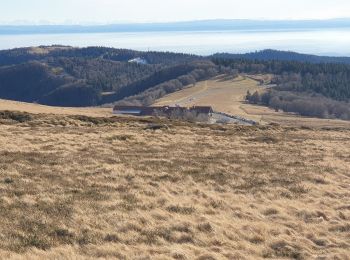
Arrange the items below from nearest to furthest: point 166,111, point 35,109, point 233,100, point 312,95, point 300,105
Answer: point 35,109 → point 166,111 → point 300,105 → point 233,100 → point 312,95

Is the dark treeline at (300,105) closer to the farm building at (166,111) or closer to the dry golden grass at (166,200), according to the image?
the farm building at (166,111)

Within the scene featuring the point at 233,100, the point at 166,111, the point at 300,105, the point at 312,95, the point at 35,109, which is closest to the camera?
the point at 35,109

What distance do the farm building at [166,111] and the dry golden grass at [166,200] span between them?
2324 inches

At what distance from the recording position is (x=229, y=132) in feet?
131

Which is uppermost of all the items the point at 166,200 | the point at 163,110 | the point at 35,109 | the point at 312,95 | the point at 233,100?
the point at 166,200

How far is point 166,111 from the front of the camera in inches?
3674

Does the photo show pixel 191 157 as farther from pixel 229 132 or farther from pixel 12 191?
pixel 229 132

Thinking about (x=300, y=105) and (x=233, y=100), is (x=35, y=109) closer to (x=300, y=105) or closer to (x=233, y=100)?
(x=300, y=105)

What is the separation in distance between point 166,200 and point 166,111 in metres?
76.7

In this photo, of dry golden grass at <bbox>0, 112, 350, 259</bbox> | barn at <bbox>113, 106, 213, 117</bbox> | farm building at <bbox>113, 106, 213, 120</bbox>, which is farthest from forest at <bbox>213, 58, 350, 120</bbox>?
dry golden grass at <bbox>0, 112, 350, 259</bbox>

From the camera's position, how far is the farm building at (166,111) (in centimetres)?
9032

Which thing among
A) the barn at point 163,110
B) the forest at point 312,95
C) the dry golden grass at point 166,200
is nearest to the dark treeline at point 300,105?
the forest at point 312,95

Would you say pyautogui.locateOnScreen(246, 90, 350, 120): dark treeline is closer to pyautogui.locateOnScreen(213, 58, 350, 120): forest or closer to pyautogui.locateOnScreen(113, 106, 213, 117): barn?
pyautogui.locateOnScreen(213, 58, 350, 120): forest

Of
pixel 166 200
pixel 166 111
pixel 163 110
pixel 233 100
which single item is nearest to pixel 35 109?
→ pixel 166 111
